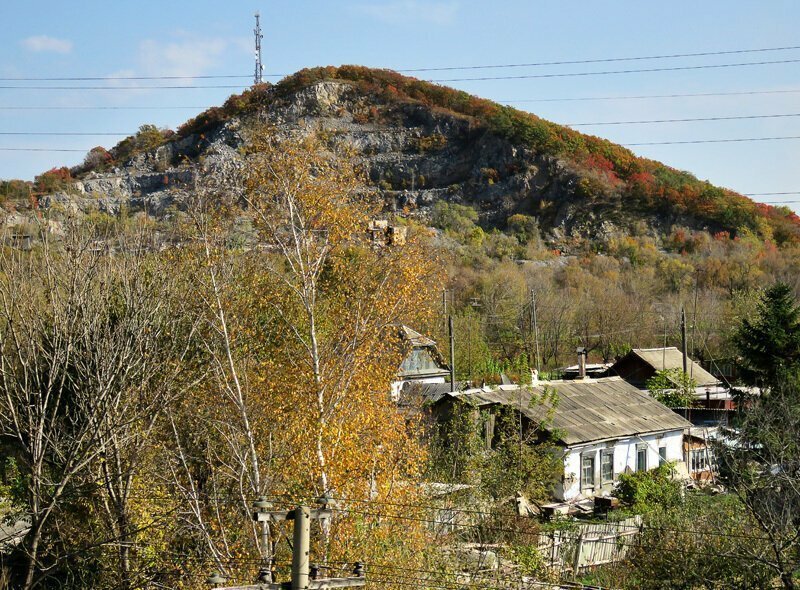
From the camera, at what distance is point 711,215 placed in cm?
8069

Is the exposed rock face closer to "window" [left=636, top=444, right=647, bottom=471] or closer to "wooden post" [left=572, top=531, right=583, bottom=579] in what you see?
"window" [left=636, top=444, right=647, bottom=471]

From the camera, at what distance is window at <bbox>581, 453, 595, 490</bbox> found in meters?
26.7

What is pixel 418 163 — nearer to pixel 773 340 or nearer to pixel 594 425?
pixel 594 425

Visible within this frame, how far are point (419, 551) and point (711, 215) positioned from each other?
242ft

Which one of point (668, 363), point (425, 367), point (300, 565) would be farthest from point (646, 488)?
point (668, 363)

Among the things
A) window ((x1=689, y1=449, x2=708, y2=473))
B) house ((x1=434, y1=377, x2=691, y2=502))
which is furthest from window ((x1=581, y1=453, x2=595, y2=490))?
window ((x1=689, y1=449, x2=708, y2=473))

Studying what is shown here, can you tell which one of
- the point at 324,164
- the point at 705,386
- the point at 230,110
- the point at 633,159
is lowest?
the point at 705,386

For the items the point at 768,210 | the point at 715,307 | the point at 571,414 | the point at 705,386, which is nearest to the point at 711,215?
the point at 768,210

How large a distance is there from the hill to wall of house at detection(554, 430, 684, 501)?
4630 cm

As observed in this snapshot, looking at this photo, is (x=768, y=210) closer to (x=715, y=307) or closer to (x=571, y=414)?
(x=715, y=307)

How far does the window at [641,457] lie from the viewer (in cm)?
2861

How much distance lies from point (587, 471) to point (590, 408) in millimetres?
2428

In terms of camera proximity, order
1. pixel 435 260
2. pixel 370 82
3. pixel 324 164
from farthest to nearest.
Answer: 1. pixel 370 82
2. pixel 435 260
3. pixel 324 164

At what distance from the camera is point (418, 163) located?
99750 mm
